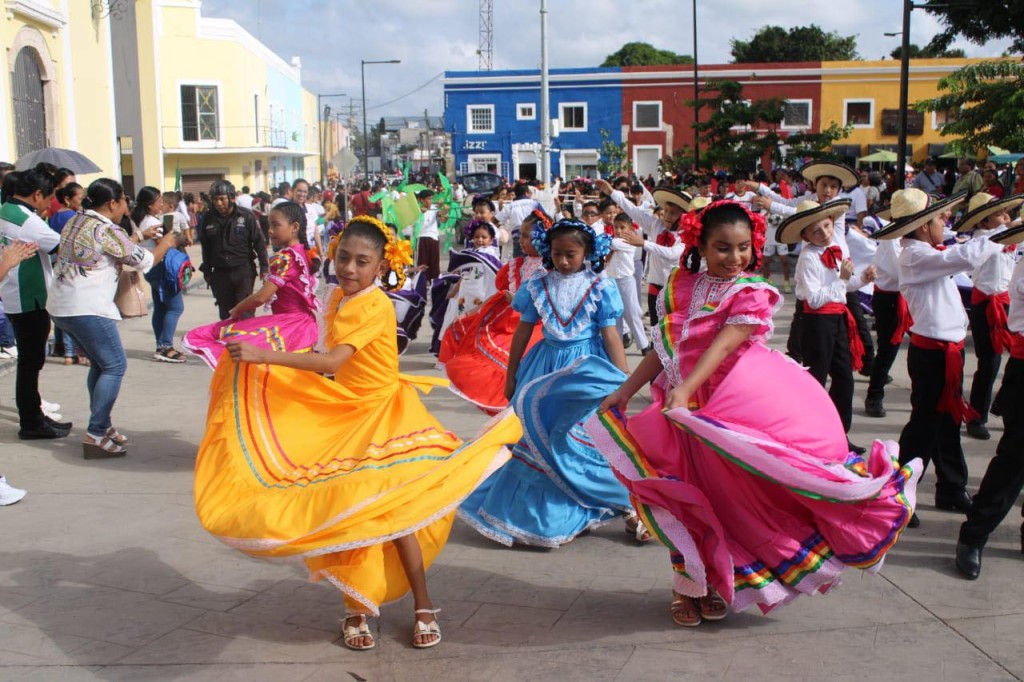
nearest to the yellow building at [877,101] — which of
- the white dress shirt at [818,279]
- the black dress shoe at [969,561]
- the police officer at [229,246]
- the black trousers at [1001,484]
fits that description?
the police officer at [229,246]

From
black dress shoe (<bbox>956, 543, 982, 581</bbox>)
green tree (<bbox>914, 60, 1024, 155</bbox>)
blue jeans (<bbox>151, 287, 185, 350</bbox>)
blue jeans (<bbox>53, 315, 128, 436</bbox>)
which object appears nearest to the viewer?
black dress shoe (<bbox>956, 543, 982, 581</bbox>)

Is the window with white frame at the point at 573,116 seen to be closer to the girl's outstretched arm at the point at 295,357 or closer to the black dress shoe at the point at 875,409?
the black dress shoe at the point at 875,409

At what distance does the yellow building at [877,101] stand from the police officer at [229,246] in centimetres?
4467

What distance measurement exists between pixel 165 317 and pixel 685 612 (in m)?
8.23

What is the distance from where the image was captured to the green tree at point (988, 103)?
15312 mm

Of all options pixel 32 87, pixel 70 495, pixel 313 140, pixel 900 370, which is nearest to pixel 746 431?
pixel 70 495

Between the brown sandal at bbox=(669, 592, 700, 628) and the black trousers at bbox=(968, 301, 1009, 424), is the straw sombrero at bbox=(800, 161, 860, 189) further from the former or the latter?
the brown sandal at bbox=(669, 592, 700, 628)

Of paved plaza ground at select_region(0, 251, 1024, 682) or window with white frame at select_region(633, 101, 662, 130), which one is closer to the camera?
paved plaza ground at select_region(0, 251, 1024, 682)

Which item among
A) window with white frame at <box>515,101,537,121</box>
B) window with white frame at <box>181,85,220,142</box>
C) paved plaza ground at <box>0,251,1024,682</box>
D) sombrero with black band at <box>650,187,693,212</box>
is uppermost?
window with white frame at <box>515,101,537,121</box>

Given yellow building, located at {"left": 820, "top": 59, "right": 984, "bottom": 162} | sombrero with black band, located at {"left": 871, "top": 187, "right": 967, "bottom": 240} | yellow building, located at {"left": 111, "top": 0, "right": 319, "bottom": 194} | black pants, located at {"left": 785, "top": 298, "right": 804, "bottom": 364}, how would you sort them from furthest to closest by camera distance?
yellow building, located at {"left": 820, "top": 59, "right": 984, "bottom": 162} < yellow building, located at {"left": 111, "top": 0, "right": 319, "bottom": 194} < black pants, located at {"left": 785, "top": 298, "right": 804, "bottom": 364} < sombrero with black band, located at {"left": 871, "top": 187, "right": 967, "bottom": 240}

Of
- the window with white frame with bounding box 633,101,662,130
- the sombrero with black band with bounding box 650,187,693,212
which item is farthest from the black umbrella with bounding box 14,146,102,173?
the window with white frame with bounding box 633,101,662,130

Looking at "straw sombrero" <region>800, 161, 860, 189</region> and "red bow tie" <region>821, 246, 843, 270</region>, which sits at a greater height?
"straw sombrero" <region>800, 161, 860, 189</region>

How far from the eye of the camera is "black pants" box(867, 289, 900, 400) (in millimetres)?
8305

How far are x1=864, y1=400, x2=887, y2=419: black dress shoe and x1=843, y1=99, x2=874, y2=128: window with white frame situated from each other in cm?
4673
